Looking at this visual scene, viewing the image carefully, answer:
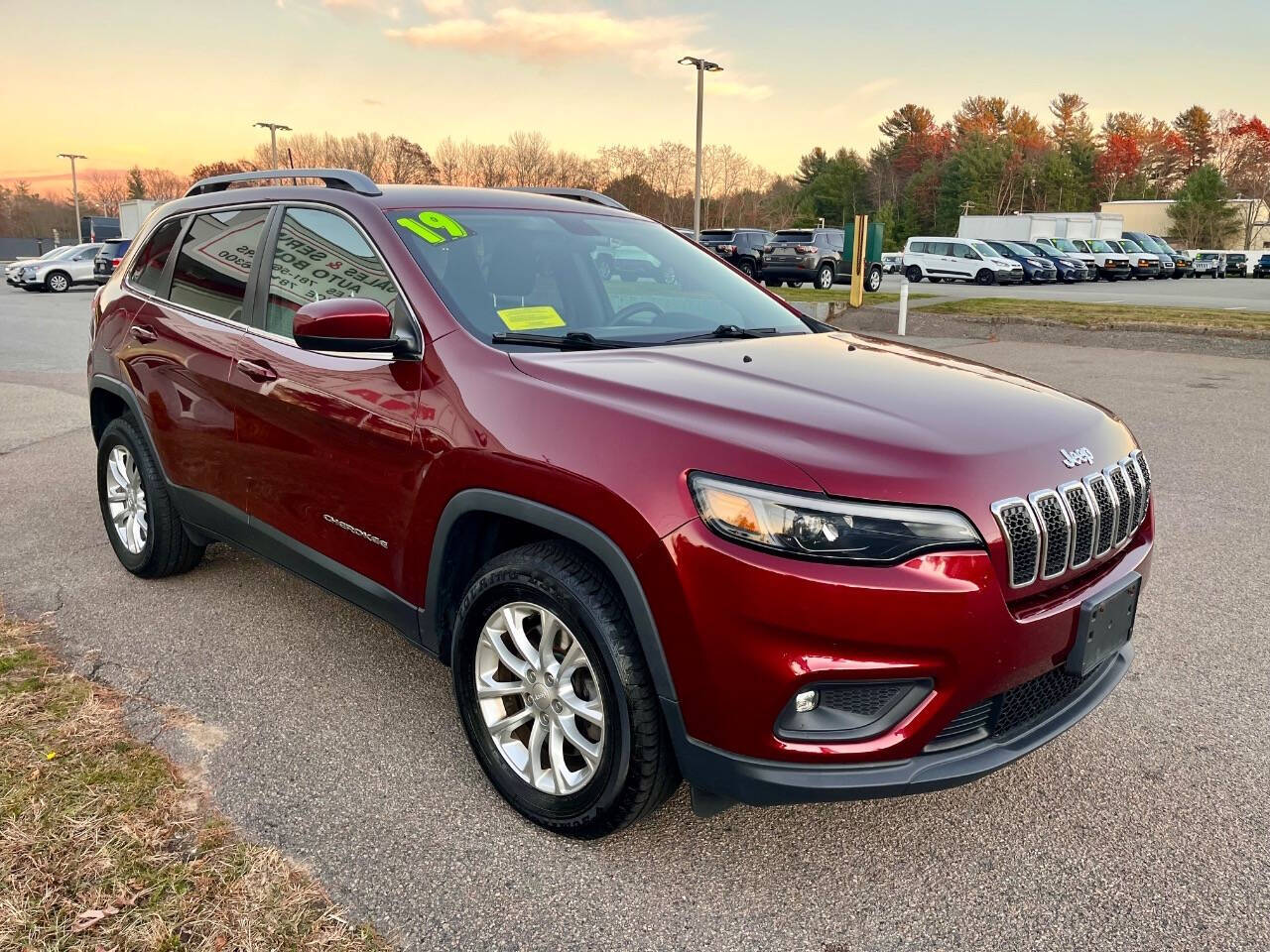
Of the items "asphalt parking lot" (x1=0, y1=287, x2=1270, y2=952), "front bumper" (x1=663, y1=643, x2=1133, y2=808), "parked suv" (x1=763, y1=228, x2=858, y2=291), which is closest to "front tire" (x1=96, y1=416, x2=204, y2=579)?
"asphalt parking lot" (x1=0, y1=287, x2=1270, y2=952)

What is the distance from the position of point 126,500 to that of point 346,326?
8.34 ft

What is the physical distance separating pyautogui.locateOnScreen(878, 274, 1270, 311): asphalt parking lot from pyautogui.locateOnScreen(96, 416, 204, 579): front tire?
17.3 metres

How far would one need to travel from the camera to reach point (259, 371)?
140 inches

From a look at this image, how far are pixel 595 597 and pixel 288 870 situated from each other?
1.08 m

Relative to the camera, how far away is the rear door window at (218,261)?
3.82 meters

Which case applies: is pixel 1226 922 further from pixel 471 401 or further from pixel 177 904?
pixel 177 904

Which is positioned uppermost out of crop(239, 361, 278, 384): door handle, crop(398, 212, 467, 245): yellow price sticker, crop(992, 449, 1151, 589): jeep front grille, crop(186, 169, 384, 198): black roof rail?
crop(186, 169, 384, 198): black roof rail

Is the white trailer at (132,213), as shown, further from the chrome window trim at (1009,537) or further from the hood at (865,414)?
the chrome window trim at (1009,537)

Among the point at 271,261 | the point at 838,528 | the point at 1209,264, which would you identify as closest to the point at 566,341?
the point at 838,528

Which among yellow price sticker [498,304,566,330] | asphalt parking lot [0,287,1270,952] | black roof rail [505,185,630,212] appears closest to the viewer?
asphalt parking lot [0,287,1270,952]

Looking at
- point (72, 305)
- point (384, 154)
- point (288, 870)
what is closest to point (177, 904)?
point (288, 870)

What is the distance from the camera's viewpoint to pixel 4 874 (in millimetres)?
2459

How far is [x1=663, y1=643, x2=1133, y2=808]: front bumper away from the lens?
222 cm

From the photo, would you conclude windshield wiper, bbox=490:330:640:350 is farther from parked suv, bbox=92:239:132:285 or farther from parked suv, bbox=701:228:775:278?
parked suv, bbox=92:239:132:285
